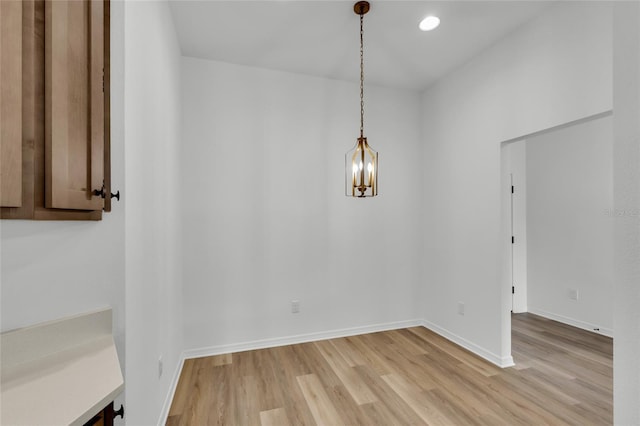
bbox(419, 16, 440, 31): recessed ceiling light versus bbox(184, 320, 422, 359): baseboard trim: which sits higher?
→ bbox(419, 16, 440, 31): recessed ceiling light

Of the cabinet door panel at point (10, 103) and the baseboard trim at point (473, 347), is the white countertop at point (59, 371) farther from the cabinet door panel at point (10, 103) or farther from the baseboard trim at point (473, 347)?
the baseboard trim at point (473, 347)

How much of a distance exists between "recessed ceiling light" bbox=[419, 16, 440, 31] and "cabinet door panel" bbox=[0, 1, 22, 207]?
2.49m

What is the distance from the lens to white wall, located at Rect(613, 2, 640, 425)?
102 cm

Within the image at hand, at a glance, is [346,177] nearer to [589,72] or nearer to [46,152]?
[589,72]

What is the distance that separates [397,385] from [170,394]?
168 centimetres

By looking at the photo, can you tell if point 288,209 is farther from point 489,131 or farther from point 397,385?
point 489,131

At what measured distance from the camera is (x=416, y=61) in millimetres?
3006

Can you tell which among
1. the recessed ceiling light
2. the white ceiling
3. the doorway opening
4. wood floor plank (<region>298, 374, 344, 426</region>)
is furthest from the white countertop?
the doorway opening

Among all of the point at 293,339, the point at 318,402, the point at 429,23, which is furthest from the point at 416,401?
the point at 429,23

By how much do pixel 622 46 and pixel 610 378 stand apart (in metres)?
2.61

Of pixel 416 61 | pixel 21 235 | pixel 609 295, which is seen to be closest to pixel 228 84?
pixel 416 61

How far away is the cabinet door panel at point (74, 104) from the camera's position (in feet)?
2.82

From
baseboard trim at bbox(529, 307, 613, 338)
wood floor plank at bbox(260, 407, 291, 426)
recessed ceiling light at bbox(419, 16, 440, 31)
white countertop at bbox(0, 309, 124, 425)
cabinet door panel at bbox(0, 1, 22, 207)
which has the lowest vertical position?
wood floor plank at bbox(260, 407, 291, 426)

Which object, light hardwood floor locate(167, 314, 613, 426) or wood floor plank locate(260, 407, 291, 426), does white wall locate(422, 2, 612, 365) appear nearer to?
light hardwood floor locate(167, 314, 613, 426)
